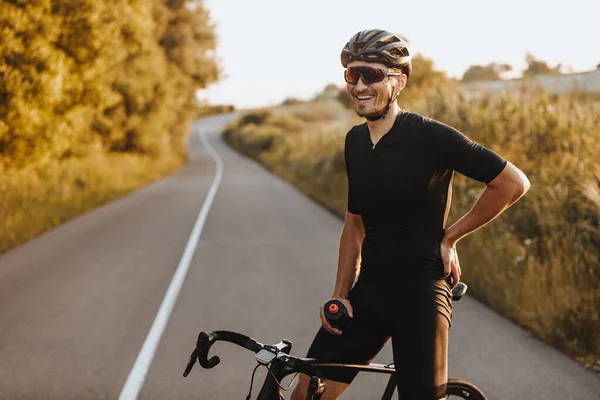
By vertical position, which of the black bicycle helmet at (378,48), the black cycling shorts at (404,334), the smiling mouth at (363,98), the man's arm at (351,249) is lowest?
the black cycling shorts at (404,334)

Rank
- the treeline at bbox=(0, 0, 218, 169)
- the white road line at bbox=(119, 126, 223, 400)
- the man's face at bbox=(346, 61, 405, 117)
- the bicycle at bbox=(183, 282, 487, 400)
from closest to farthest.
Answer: the bicycle at bbox=(183, 282, 487, 400) → the man's face at bbox=(346, 61, 405, 117) → the white road line at bbox=(119, 126, 223, 400) → the treeline at bbox=(0, 0, 218, 169)

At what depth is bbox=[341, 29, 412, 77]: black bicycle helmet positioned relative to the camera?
100 inches

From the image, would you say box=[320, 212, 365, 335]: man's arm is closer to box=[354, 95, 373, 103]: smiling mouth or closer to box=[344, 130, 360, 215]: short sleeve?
box=[344, 130, 360, 215]: short sleeve

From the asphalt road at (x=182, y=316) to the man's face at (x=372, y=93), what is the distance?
2726 mm

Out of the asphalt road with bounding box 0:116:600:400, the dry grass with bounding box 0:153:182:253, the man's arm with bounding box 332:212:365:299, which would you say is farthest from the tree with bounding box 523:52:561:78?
the man's arm with bounding box 332:212:365:299

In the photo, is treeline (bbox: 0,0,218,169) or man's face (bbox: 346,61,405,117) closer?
man's face (bbox: 346,61,405,117)

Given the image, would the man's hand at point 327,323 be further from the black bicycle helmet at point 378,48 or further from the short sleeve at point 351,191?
the black bicycle helmet at point 378,48

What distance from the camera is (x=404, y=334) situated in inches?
100.0

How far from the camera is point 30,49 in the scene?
12453 mm

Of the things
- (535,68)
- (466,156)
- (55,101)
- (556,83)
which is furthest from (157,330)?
(535,68)

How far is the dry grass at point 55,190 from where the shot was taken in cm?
1307

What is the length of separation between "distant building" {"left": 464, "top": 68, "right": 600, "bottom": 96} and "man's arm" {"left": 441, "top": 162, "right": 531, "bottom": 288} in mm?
9149

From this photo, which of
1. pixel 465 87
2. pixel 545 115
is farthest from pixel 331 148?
pixel 545 115

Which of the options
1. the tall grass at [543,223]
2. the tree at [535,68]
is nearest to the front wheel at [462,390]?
the tall grass at [543,223]
